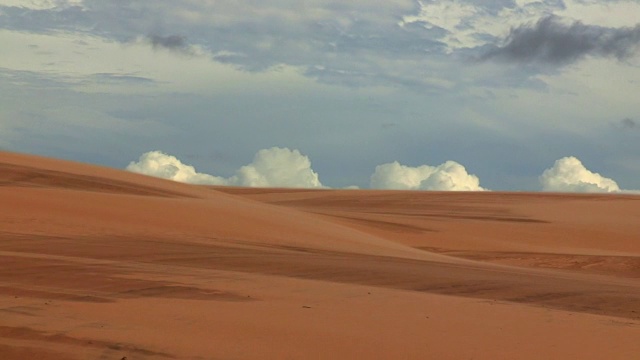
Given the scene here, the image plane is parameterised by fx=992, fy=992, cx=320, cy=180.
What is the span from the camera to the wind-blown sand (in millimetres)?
9359

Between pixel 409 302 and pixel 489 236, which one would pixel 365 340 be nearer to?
pixel 409 302

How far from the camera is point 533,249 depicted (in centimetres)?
3148

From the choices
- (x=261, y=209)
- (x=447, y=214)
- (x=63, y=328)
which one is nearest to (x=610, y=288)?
(x=63, y=328)

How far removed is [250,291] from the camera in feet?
40.5

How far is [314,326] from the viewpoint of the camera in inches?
403

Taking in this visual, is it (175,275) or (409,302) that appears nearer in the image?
(409,302)

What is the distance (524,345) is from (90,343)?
4298 millimetres

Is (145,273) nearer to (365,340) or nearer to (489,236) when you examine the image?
(365,340)

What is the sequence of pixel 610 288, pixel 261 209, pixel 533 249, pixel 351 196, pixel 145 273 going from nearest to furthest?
1. pixel 145 273
2. pixel 610 288
3. pixel 261 209
4. pixel 533 249
5. pixel 351 196

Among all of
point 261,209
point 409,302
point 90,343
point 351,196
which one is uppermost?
point 351,196

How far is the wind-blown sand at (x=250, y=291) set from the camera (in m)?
9.36

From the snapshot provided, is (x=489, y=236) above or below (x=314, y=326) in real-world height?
above

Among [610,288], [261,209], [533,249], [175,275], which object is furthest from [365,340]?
[533,249]

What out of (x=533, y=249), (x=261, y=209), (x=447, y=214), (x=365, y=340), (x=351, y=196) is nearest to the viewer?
(x=365, y=340)
